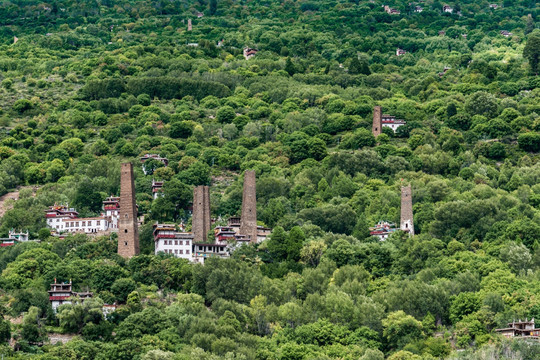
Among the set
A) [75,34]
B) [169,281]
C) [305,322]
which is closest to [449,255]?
[305,322]

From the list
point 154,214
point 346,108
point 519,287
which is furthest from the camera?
point 346,108

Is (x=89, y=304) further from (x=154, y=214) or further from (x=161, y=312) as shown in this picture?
(x=154, y=214)

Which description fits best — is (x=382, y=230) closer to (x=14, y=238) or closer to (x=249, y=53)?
(x=14, y=238)

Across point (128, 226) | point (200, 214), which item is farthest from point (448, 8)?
point (128, 226)

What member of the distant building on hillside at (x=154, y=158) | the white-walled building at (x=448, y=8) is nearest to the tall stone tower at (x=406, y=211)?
the distant building on hillside at (x=154, y=158)

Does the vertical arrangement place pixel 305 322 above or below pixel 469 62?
below
